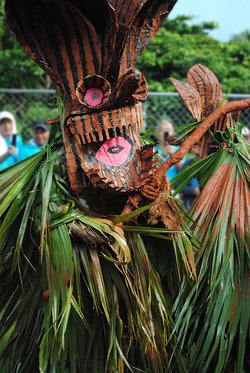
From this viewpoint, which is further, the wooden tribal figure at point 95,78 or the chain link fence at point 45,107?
the chain link fence at point 45,107

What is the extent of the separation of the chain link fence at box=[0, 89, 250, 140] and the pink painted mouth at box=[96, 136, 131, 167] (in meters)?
3.66

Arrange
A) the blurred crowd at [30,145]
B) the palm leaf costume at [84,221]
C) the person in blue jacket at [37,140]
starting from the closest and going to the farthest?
the palm leaf costume at [84,221] < the blurred crowd at [30,145] < the person in blue jacket at [37,140]

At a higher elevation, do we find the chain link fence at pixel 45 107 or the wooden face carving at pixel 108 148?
the wooden face carving at pixel 108 148

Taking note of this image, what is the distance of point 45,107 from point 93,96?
4.10m

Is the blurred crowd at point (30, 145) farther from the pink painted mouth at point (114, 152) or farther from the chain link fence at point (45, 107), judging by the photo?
the pink painted mouth at point (114, 152)

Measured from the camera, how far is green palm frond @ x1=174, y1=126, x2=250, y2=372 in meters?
3.15

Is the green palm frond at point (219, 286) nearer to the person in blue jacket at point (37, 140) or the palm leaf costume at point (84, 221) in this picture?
the palm leaf costume at point (84, 221)

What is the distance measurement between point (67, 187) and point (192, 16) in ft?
40.7

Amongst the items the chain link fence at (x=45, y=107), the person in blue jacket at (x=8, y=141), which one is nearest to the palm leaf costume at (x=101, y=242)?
the person in blue jacket at (x=8, y=141)

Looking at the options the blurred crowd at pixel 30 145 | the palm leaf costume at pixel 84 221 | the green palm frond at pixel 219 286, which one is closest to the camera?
the palm leaf costume at pixel 84 221

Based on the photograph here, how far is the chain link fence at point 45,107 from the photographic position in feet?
22.7

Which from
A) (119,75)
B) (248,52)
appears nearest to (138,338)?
(119,75)

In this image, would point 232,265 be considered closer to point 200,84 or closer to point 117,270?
point 117,270

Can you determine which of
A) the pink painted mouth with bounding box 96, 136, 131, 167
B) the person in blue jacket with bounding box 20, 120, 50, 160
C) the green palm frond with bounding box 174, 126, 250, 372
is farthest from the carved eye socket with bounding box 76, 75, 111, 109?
the person in blue jacket with bounding box 20, 120, 50, 160
